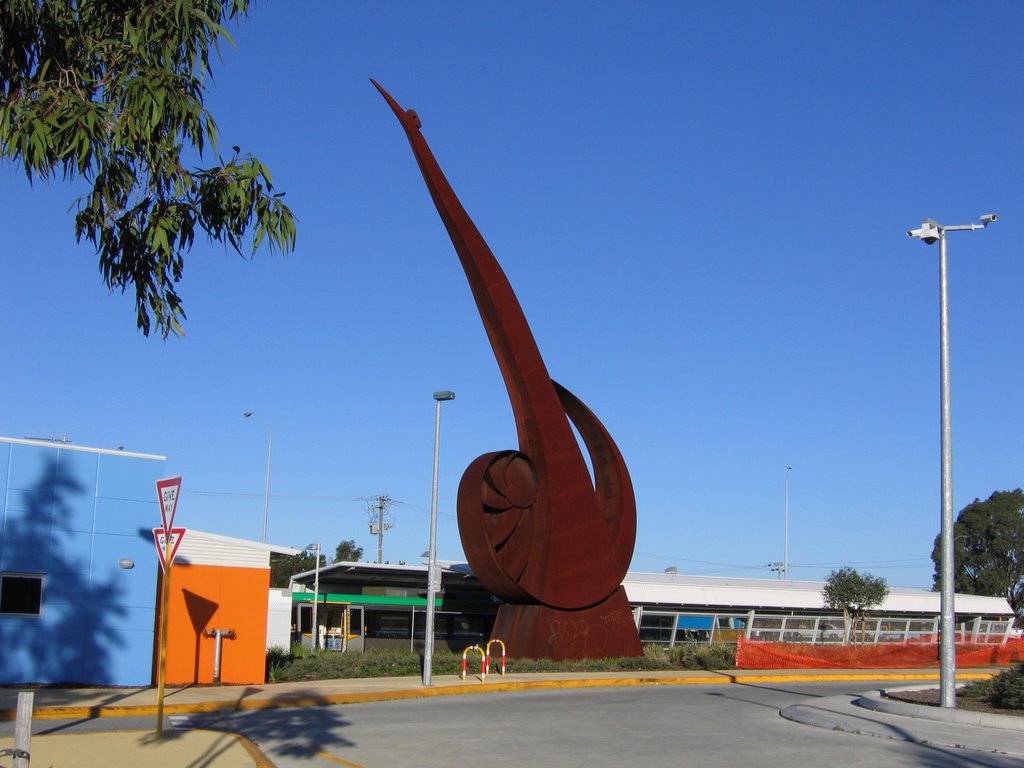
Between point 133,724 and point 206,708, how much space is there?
2.20 m

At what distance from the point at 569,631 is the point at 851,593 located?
19.7m

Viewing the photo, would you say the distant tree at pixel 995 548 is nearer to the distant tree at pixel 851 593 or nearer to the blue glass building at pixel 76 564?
the distant tree at pixel 851 593

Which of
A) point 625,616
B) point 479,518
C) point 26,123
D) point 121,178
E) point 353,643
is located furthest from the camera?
point 353,643

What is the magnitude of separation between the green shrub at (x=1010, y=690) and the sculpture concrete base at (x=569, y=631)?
12.1m

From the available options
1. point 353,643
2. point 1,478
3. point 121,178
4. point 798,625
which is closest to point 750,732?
point 121,178

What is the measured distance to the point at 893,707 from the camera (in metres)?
17.3

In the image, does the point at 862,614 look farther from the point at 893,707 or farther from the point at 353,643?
the point at 893,707

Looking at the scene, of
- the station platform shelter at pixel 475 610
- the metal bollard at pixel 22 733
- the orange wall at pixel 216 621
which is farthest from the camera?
the station platform shelter at pixel 475 610

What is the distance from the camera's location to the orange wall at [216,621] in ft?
66.8

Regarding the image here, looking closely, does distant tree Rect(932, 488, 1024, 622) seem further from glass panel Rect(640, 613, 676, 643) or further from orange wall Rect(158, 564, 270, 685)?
orange wall Rect(158, 564, 270, 685)

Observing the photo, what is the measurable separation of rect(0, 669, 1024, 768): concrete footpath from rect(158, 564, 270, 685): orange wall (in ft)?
1.78

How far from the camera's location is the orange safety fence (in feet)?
102

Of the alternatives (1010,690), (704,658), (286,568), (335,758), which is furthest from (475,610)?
(286,568)

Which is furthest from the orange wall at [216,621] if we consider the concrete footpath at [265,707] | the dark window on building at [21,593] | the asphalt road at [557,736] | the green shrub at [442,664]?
the asphalt road at [557,736]
